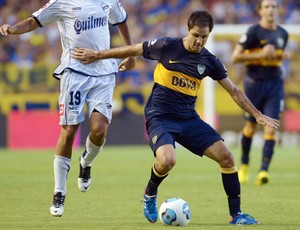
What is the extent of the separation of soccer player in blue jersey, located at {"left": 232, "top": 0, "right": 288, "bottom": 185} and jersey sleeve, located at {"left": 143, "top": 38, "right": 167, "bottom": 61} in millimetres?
4445

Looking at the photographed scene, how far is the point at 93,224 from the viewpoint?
7965 mm

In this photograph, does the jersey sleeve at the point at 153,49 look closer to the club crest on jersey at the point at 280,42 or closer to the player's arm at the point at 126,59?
the player's arm at the point at 126,59

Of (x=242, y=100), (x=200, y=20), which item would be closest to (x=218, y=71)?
(x=242, y=100)

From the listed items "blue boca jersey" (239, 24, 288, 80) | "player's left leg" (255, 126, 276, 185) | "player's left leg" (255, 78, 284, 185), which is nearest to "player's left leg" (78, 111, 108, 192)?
"player's left leg" (255, 126, 276, 185)

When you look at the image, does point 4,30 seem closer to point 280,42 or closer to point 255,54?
point 255,54

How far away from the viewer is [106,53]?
26.5 feet

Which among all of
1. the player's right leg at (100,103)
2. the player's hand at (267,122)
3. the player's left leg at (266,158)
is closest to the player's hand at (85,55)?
the player's right leg at (100,103)

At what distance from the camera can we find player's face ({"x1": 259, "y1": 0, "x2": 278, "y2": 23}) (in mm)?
12453

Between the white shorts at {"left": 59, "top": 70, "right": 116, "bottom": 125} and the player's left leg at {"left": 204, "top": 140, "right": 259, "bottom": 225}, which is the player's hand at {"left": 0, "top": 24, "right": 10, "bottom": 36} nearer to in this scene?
the white shorts at {"left": 59, "top": 70, "right": 116, "bottom": 125}

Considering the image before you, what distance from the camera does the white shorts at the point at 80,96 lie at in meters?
8.60

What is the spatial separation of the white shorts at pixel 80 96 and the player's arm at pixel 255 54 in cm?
379

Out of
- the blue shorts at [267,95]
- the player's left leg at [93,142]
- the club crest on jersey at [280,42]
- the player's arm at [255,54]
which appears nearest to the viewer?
the player's left leg at [93,142]

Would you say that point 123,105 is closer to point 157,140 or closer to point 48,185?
point 48,185

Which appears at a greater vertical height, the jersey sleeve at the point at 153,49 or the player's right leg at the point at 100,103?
the jersey sleeve at the point at 153,49
